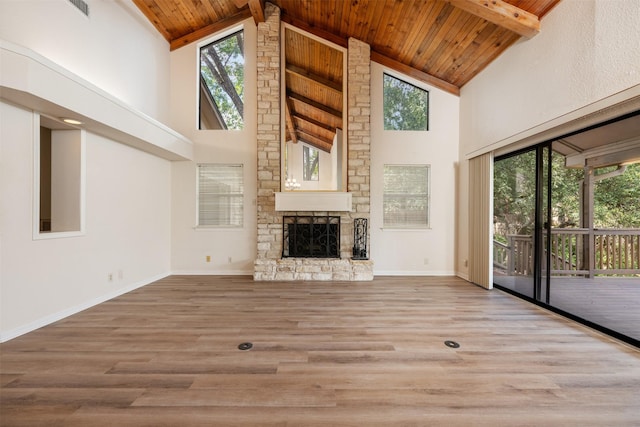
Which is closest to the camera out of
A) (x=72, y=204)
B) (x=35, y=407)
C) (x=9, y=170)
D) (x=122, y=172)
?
(x=35, y=407)

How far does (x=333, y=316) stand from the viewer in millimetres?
3004

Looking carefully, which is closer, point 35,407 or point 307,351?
point 35,407

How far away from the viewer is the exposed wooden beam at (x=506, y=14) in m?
3.13

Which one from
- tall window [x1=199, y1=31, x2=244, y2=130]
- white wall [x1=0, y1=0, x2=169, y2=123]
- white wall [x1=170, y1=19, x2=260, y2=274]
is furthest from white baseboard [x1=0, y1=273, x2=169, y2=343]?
tall window [x1=199, y1=31, x2=244, y2=130]

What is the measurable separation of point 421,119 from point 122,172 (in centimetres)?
523

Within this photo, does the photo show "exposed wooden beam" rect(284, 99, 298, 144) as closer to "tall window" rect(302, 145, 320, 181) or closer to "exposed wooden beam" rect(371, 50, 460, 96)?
"tall window" rect(302, 145, 320, 181)

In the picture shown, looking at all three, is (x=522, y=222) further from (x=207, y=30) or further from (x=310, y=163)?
(x=207, y=30)

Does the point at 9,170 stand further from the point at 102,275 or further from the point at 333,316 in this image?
the point at 333,316

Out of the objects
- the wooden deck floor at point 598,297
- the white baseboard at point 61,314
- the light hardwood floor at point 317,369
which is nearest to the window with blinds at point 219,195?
the white baseboard at point 61,314

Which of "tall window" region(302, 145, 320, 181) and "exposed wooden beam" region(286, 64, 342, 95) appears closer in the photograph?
"exposed wooden beam" region(286, 64, 342, 95)

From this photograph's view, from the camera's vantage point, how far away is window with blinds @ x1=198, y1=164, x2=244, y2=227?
5.17m

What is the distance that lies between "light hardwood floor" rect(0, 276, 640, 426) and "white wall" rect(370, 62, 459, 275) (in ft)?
5.98

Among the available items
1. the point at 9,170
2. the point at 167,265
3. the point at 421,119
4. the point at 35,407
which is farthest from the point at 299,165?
the point at 35,407

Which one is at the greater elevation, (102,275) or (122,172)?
(122,172)
